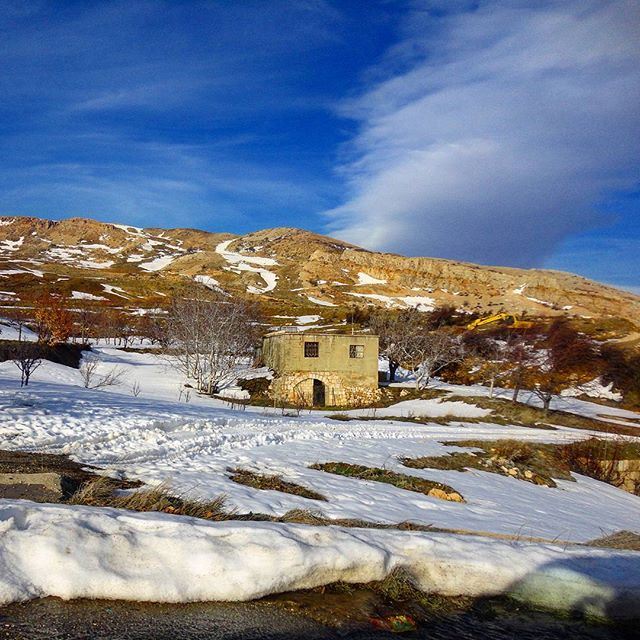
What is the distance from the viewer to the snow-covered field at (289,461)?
9156 mm

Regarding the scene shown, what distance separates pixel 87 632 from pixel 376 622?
2.18 metres

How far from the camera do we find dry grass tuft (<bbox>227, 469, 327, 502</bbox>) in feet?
31.4

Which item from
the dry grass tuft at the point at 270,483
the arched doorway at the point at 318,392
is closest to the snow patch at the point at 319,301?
the arched doorway at the point at 318,392

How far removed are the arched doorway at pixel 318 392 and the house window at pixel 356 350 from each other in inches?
143

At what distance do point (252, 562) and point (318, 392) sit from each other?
124 feet

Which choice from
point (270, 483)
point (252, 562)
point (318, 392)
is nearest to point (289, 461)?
point (270, 483)

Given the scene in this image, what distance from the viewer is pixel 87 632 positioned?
3.46 metres

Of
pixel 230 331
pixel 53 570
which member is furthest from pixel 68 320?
pixel 53 570

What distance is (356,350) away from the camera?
39500 millimetres

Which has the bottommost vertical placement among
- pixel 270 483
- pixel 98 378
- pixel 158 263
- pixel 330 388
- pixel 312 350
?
pixel 270 483

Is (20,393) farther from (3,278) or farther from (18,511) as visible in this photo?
(3,278)

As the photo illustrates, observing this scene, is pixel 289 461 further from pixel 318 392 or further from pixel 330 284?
pixel 330 284

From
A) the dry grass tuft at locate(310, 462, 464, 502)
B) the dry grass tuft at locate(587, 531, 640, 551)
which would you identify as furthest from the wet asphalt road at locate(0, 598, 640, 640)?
the dry grass tuft at locate(310, 462, 464, 502)

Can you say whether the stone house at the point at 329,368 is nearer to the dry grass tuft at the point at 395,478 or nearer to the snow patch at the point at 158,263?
the dry grass tuft at the point at 395,478
